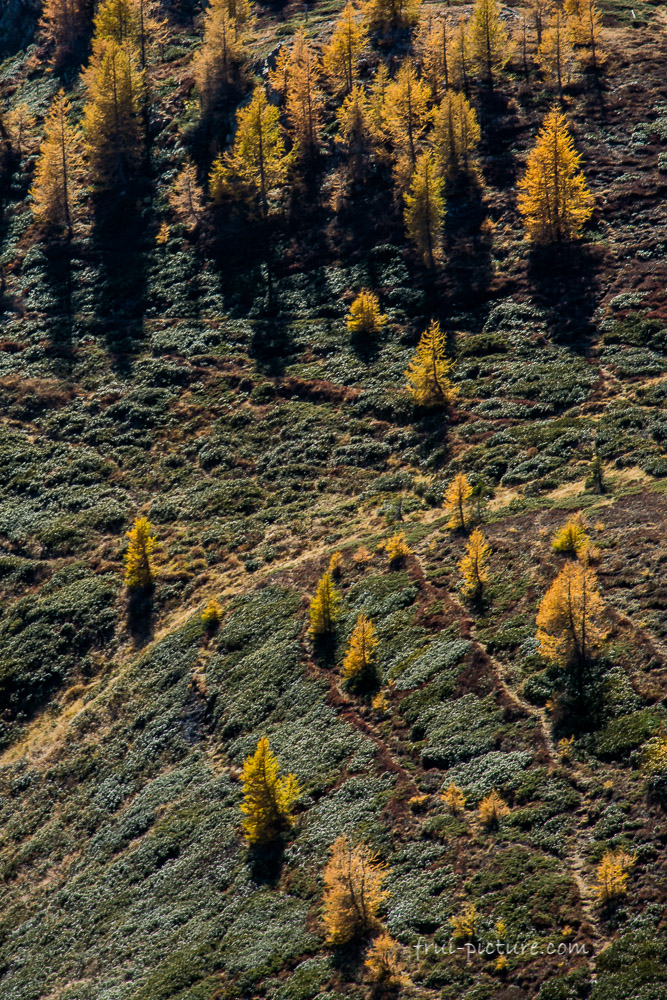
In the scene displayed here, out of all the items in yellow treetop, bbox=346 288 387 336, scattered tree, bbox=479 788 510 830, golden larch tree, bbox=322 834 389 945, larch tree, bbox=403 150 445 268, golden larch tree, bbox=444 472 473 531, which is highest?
larch tree, bbox=403 150 445 268

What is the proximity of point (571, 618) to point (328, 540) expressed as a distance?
19.7 metres

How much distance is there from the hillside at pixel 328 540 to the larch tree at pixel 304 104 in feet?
2.30

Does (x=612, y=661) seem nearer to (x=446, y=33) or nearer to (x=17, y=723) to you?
(x=17, y=723)

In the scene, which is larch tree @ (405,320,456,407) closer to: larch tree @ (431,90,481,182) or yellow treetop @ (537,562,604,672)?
larch tree @ (431,90,481,182)

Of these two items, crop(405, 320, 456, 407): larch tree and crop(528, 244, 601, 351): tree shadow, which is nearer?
crop(405, 320, 456, 407): larch tree

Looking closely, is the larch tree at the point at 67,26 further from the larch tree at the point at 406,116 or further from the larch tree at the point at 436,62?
the larch tree at the point at 406,116

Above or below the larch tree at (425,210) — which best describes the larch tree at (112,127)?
above

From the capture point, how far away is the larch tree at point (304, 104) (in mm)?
78562

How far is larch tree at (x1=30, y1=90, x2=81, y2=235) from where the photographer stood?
8225 cm

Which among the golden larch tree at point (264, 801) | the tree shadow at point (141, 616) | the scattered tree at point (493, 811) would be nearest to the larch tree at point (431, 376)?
the tree shadow at point (141, 616)

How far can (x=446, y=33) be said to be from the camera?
8288 centimetres

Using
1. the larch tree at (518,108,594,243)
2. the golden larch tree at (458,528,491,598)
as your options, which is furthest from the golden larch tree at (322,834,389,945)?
the larch tree at (518,108,594,243)

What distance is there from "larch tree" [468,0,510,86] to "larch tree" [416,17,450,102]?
2.86 m

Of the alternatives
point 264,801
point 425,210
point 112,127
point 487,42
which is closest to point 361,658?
point 264,801
